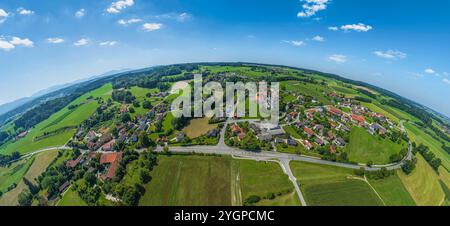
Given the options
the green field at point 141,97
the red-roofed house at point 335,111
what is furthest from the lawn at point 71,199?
the red-roofed house at point 335,111

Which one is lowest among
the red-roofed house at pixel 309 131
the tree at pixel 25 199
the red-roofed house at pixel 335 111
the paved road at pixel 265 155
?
the tree at pixel 25 199

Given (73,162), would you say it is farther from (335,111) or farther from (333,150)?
(335,111)

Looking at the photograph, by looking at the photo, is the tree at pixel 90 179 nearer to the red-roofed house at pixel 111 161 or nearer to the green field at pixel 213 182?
the red-roofed house at pixel 111 161

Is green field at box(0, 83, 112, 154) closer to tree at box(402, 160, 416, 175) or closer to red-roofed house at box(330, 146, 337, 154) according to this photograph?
red-roofed house at box(330, 146, 337, 154)

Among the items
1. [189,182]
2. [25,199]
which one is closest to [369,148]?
[189,182]

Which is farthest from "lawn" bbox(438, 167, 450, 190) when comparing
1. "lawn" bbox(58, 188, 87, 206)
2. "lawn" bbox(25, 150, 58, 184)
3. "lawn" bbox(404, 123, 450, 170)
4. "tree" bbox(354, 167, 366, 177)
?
"lawn" bbox(25, 150, 58, 184)

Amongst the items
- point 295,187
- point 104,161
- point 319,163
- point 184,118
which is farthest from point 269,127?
point 104,161
